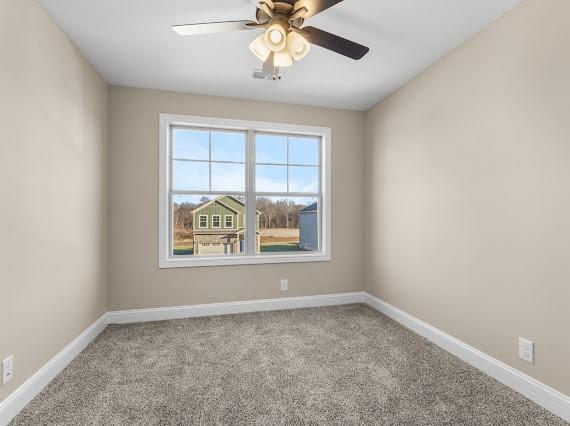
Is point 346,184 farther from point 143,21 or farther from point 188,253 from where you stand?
point 143,21

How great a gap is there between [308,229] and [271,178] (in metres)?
0.82

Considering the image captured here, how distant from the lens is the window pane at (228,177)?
3.53 meters

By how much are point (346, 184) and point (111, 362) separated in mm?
3053

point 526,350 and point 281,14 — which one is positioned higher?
point 281,14

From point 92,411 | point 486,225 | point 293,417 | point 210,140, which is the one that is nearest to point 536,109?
point 486,225

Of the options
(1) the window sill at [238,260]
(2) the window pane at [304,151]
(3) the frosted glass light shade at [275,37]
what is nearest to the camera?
(3) the frosted glass light shade at [275,37]

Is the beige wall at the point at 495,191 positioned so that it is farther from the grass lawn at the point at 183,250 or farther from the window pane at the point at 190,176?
the grass lawn at the point at 183,250

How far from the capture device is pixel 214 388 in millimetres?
1967

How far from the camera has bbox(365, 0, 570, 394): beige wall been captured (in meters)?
1.74

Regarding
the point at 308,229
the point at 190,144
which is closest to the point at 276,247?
the point at 308,229

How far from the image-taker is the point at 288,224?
3.82 metres

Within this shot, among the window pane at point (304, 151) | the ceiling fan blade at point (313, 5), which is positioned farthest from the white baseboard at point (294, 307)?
the ceiling fan blade at point (313, 5)

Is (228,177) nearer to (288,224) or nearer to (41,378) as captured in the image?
(288,224)

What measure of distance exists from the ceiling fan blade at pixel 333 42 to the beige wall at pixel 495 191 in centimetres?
108
